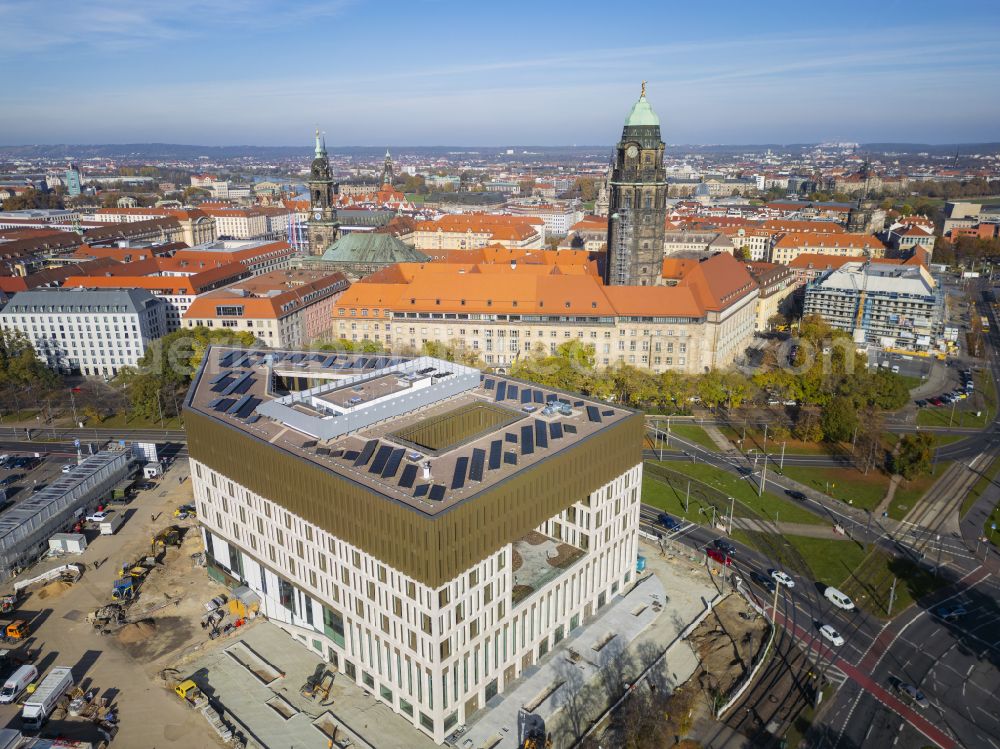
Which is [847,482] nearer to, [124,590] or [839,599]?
[839,599]

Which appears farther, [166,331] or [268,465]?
[166,331]

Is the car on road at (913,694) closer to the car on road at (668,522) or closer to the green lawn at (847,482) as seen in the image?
the car on road at (668,522)

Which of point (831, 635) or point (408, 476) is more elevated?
point (408, 476)

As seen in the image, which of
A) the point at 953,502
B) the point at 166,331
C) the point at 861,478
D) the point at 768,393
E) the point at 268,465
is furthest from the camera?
the point at 166,331

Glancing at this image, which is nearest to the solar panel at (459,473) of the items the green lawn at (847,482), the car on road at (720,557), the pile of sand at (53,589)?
the car on road at (720,557)

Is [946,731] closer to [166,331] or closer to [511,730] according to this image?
[511,730]

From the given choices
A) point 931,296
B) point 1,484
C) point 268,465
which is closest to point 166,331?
point 1,484

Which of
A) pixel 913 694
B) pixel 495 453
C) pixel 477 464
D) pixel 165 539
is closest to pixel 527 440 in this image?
pixel 495 453

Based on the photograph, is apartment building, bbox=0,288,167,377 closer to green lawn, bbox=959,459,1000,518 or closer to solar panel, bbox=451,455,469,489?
solar panel, bbox=451,455,469,489
